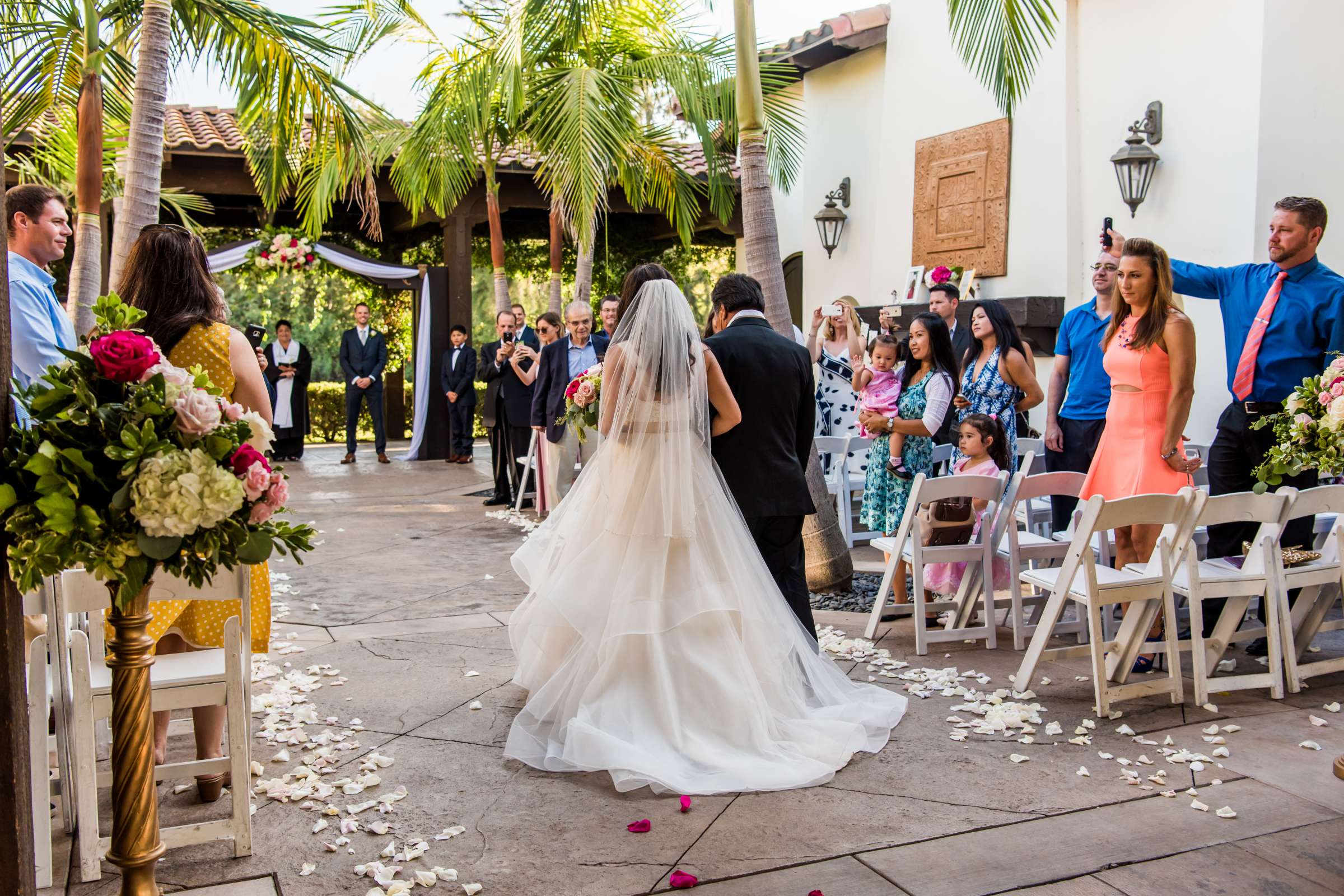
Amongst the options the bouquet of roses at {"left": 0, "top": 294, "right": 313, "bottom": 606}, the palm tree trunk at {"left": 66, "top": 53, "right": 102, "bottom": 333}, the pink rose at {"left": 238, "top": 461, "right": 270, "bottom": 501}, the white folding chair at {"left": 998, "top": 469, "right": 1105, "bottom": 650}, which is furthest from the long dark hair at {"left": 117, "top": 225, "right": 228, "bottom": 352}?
the white folding chair at {"left": 998, "top": 469, "right": 1105, "bottom": 650}

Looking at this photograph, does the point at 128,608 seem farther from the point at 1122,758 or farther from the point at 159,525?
the point at 1122,758

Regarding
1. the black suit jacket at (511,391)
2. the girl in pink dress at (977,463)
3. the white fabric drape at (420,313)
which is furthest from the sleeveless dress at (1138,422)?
the white fabric drape at (420,313)

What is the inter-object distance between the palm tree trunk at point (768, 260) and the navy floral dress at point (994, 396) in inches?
35.6

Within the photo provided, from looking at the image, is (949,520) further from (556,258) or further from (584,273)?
(556,258)

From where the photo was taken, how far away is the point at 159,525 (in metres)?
2.07

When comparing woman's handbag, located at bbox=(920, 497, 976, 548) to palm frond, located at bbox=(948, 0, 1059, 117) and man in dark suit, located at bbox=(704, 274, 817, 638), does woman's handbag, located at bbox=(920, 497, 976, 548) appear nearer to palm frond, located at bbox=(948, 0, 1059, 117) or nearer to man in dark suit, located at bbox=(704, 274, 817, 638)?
man in dark suit, located at bbox=(704, 274, 817, 638)

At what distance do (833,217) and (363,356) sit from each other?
619 centimetres

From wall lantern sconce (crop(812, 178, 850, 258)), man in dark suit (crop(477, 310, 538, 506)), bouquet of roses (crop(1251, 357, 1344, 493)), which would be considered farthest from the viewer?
wall lantern sconce (crop(812, 178, 850, 258))

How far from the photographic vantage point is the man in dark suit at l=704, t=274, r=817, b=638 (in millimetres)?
4336

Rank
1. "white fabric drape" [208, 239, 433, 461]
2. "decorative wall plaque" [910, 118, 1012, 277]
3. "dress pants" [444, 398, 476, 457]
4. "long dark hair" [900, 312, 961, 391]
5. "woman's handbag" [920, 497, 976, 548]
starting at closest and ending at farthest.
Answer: "woman's handbag" [920, 497, 976, 548] < "long dark hair" [900, 312, 961, 391] < "decorative wall plaque" [910, 118, 1012, 277] < "dress pants" [444, 398, 476, 457] < "white fabric drape" [208, 239, 433, 461]

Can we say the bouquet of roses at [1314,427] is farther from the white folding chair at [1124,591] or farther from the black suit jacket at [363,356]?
the black suit jacket at [363,356]

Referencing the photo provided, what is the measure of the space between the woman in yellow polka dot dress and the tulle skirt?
104 centimetres

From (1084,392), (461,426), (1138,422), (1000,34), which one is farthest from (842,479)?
(461,426)

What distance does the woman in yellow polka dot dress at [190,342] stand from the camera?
3.42 m
